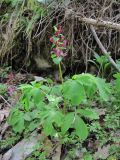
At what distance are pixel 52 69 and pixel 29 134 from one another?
1129 mm

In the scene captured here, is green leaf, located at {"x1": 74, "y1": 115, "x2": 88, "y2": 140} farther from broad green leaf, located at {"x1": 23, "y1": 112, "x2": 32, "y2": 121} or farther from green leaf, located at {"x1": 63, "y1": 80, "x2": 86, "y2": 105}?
broad green leaf, located at {"x1": 23, "y1": 112, "x2": 32, "y2": 121}

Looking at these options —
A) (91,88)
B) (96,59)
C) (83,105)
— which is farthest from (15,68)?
(91,88)

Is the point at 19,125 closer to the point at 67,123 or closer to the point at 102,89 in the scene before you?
the point at 67,123

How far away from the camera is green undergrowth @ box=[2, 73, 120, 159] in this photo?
2207 millimetres

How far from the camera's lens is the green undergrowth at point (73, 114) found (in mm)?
2207

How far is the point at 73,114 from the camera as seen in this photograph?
2.28 metres

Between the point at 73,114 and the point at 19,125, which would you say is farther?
the point at 19,125

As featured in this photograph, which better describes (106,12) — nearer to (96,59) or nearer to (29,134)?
(96,59)

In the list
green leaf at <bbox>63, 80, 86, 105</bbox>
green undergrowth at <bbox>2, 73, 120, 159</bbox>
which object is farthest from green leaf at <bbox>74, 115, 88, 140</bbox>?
green leaf at <bbox>63, 80, 86, 105</bbox>

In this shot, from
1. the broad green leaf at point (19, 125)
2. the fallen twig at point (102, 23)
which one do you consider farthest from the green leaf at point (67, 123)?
the fallen twig at point (102, 23)

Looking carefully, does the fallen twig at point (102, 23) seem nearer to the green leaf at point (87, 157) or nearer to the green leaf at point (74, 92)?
the green leaf at point (74, 92)

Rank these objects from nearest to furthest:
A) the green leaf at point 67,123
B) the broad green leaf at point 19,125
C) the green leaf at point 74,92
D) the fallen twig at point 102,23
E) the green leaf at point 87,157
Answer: the green leaf at point 74,92, the green leaf at point 67,123, the green leaf at point 87,157, the broad green leaf at point 19,125, the fallen twig at point 102,23

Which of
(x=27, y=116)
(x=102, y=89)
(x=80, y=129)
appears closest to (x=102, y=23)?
(x=102, y=89)

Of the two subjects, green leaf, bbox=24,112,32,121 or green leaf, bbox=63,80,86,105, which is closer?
green leaf, bbox=63,80,86,105
